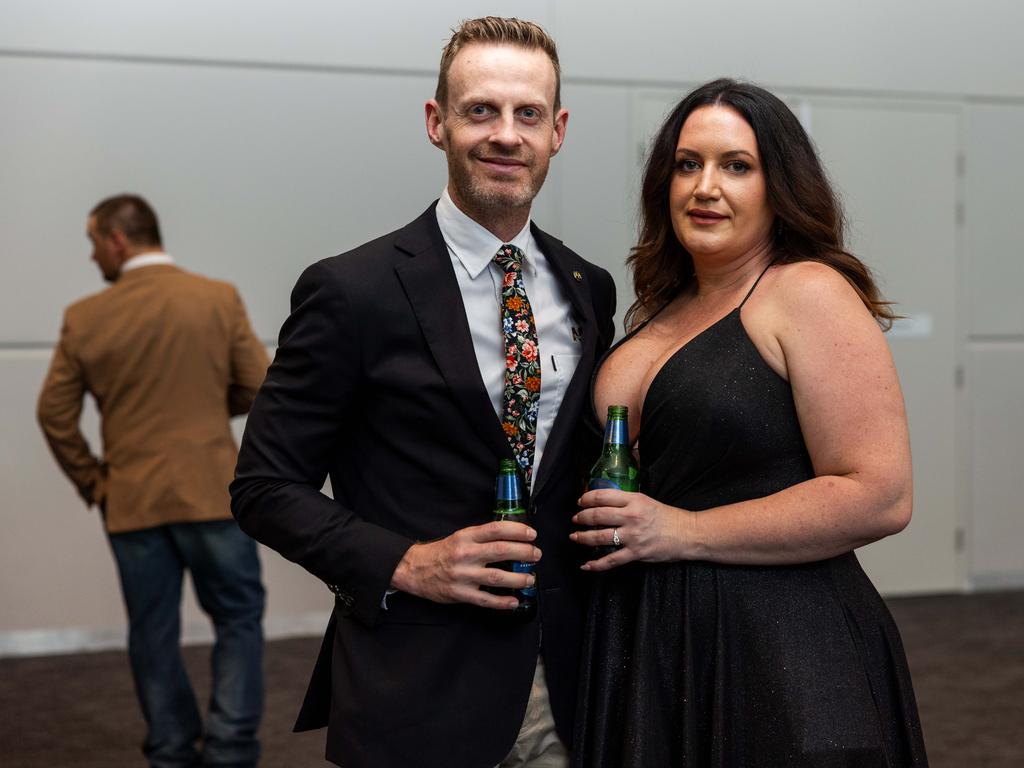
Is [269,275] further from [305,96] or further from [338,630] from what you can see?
[338,630]

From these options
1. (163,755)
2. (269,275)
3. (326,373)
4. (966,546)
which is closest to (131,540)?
(163,755)

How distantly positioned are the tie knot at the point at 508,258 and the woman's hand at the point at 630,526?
1.28 feet

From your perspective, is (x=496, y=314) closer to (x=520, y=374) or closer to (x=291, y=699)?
(x=520, y=374)

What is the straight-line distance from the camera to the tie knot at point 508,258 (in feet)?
6.41

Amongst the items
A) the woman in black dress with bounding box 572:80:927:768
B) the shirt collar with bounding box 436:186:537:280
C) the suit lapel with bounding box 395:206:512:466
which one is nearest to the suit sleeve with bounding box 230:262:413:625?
the suit lapel with bounding box 395:206:512:466

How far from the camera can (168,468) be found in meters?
3.84

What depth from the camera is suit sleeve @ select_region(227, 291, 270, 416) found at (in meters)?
4.00

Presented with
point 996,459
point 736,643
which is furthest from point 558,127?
point 996,459

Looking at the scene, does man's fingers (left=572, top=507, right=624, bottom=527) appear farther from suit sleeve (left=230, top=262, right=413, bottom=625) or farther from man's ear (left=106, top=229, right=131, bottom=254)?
man's ear (left=106, top=229, right=131, bottom=254)

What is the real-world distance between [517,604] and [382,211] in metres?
4.04

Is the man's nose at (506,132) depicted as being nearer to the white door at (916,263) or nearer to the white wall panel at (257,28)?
the white wall panel at (257,28)

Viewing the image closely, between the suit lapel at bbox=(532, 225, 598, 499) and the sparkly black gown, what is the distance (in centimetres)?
13

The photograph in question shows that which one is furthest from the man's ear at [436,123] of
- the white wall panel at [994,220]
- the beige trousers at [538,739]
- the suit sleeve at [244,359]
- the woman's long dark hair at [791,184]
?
the white wall panel at [994,220]

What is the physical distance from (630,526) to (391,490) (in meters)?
0.37
